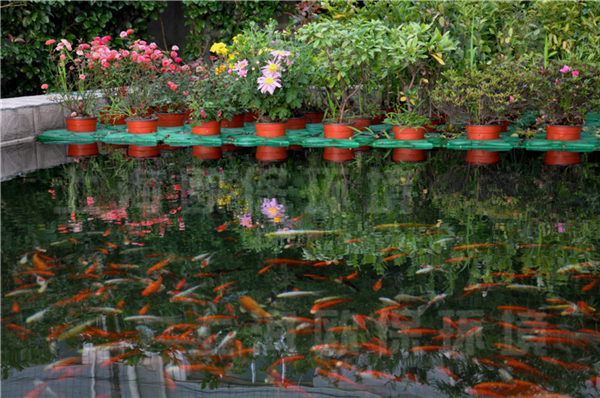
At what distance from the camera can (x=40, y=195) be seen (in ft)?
16.6

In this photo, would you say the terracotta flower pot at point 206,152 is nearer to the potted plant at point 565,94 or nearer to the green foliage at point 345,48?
the green foliage at point 345,48

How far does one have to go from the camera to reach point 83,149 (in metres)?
7.32

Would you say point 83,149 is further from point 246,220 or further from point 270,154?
point 246,220

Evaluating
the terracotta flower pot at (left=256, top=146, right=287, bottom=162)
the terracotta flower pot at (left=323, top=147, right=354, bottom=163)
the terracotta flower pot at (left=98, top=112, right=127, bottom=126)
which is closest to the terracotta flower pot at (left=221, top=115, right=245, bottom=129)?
the terracotta flower pot at (left=256, top=146, right=287, bottom=162)

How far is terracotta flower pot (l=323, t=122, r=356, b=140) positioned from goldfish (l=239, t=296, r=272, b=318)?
4.93 m

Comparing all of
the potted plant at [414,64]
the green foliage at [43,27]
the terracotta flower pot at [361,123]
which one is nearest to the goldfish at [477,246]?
the potted plant at [414,64]

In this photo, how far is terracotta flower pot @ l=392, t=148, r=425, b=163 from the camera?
259 inches

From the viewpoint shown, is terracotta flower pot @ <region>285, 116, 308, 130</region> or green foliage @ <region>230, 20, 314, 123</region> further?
terracotta flower pot @ <region>285, 116, 308, 130</region>

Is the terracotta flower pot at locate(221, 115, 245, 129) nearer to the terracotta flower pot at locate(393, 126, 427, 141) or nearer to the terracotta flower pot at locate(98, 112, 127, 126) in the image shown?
the terracotta flower pot at locate(98, 112, 127, 126)

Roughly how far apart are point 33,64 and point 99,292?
8.65 metres

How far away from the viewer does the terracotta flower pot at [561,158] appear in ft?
20.5

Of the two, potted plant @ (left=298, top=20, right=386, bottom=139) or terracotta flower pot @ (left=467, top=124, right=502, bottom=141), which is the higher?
potted plant @ (left=298, top=20, right=386, bottom=139)

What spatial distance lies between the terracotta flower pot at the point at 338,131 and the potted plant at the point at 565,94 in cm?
224

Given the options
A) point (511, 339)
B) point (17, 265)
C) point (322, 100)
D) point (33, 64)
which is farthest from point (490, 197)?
point (33, 64)
